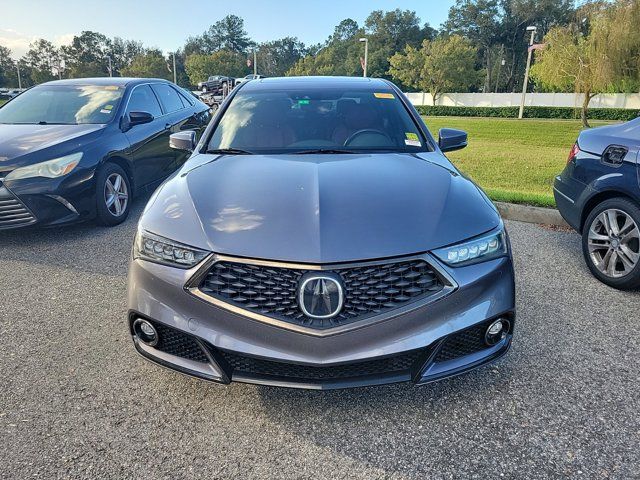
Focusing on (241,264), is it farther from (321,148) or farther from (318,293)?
(321,148)

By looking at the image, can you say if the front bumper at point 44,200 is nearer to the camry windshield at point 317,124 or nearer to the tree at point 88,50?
the camry windshield at point 317,124

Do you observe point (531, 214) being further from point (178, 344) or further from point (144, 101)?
point (144, 101)

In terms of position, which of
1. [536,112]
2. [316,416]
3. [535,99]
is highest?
[316,416]

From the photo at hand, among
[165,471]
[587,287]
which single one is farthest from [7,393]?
[587,287]

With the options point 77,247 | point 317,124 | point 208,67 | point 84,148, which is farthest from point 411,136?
point 208,67

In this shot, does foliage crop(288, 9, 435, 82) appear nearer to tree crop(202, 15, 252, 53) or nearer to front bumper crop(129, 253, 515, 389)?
tree crop(202, 15, 252, 53)

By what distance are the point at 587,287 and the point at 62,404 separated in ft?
12.2

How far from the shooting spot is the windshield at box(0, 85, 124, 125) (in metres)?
5.80

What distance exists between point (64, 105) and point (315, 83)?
355cm

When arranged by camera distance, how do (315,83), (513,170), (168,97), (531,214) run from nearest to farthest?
(315,83)
(531,214)
(168,97)
(513,170)

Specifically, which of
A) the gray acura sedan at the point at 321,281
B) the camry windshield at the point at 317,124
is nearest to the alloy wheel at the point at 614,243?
the camry windshield at the point at 317,124

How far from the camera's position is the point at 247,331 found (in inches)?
83.5

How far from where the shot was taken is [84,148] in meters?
5.15

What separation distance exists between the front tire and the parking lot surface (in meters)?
2.10
